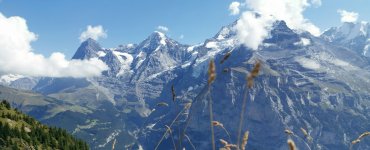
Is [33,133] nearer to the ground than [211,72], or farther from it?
farther from it

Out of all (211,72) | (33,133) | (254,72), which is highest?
(33,133)

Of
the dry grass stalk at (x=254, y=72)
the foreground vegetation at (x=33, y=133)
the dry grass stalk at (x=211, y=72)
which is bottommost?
the dry grass stalk at (x=254, y=72)

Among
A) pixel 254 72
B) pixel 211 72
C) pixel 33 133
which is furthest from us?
Answer: pixel 33 133

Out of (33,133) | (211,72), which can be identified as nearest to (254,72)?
(211,72)

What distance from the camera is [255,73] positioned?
16.7ft

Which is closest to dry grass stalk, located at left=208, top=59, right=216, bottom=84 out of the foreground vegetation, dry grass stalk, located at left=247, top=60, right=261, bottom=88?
dry grass stalk, located at left=247, top=60, right=261, bottom=88

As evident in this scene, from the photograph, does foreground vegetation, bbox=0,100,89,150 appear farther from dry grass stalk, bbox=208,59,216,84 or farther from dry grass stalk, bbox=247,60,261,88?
dry grass stalk, bbox=247,60,261,88

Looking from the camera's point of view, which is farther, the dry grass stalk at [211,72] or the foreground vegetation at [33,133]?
the foreground vegetation at [33,133]

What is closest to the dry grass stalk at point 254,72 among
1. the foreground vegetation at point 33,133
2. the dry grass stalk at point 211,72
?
the dry grass stalk at point 211,72

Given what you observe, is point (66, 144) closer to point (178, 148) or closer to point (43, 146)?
point (43, 146)

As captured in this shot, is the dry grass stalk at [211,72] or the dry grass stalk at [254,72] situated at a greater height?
the dry grass stalk at [211,72]

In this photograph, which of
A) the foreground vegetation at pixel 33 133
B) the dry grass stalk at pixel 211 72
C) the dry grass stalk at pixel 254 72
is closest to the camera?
the dry grass stalk at pixel 254 72

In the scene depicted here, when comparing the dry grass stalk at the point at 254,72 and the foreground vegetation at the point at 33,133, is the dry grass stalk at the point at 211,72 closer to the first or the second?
the dry grass stalk at the point at 254,72

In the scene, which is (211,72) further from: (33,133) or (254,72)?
(33,133)
